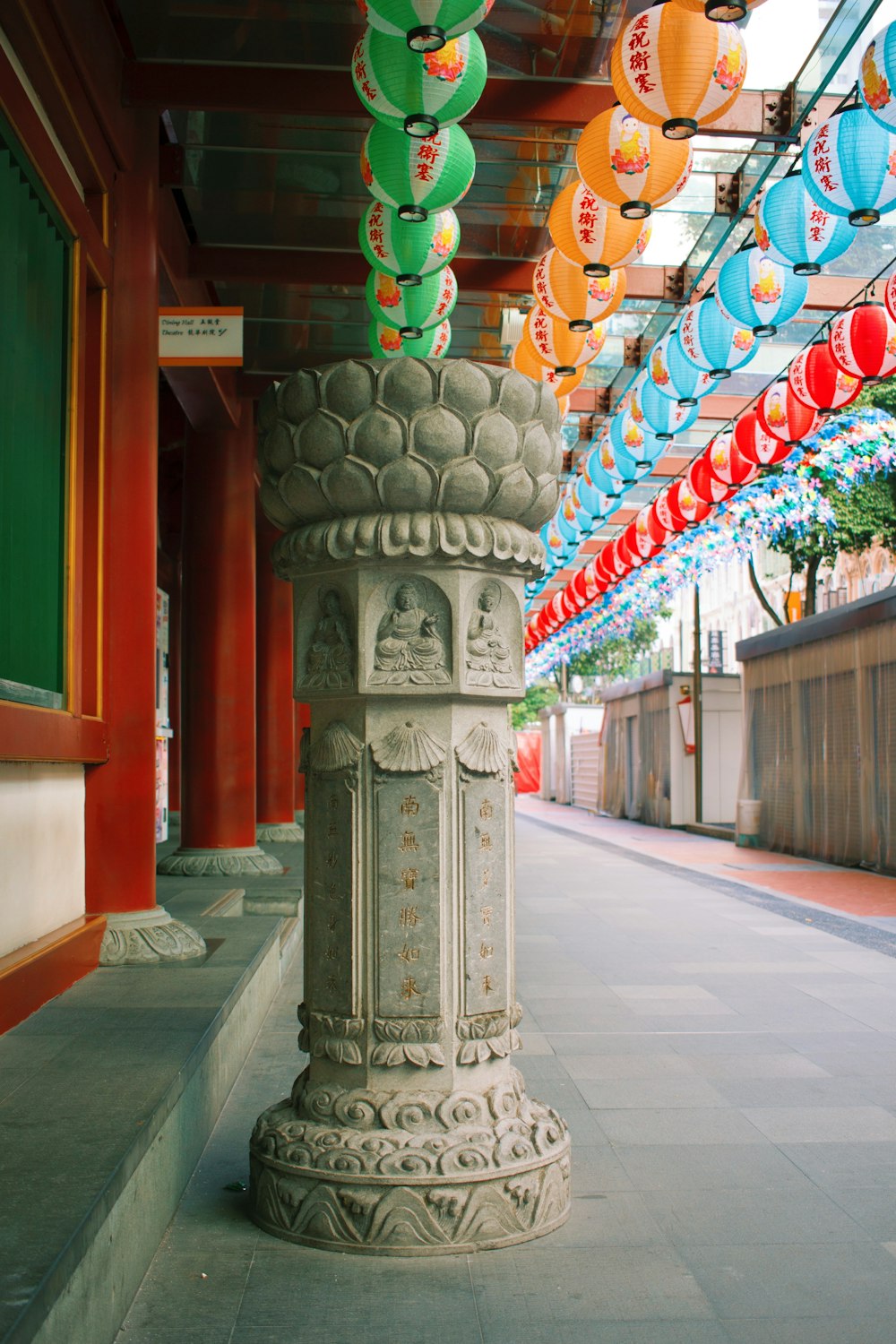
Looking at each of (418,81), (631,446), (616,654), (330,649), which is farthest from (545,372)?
(616,654)

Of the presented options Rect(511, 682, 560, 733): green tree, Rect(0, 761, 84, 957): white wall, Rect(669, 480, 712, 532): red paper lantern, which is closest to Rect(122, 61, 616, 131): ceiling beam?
Rect(0, 761, 84, 957): white wall

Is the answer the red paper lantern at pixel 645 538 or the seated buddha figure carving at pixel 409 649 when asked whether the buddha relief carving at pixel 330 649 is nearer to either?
the seated buddha figure carving at pixel 409 649

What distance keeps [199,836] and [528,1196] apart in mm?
6429

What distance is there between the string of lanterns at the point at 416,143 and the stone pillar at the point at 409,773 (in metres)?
1.36

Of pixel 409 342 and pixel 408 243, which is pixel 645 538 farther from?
pixel 408 243

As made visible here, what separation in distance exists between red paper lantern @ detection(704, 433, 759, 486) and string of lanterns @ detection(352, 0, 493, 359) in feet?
14.6

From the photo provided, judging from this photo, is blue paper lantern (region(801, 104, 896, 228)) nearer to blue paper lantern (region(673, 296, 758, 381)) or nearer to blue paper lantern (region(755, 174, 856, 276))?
blue paper lantern (region(755, 174, 856, 276))

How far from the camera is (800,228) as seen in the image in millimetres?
5828

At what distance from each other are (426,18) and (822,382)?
4.87m

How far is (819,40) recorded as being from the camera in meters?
6.39

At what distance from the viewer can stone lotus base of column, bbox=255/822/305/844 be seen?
40.1ft

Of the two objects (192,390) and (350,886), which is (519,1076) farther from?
(192,390)

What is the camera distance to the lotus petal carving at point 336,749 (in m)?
3.03

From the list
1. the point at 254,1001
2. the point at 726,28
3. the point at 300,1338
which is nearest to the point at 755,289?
the point at 726,28
